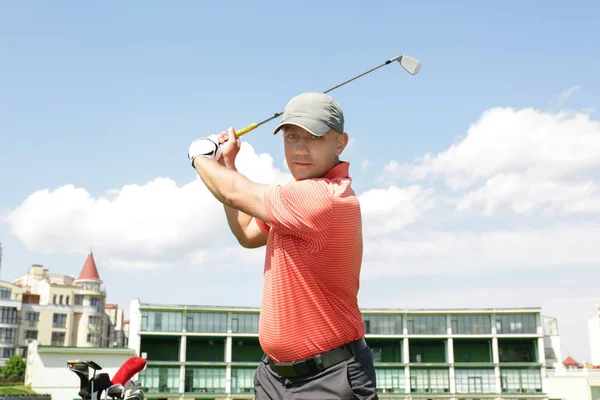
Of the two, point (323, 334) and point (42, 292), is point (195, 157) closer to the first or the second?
point (323, 334)

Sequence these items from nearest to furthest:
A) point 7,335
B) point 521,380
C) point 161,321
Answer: point 161,321
point 521,380
point 7,335

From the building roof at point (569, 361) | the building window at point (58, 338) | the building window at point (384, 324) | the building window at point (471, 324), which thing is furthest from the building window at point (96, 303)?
the building roof at point (569, 361)

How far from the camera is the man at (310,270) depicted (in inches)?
127

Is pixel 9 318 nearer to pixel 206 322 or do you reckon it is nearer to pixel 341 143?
pixel 206 322

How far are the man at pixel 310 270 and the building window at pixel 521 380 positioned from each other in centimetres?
8361

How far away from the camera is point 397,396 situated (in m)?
78.7

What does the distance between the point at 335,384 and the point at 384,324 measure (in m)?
80.7

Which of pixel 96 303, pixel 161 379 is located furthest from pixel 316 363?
pixel 96 303

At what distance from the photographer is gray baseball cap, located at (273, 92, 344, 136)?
3.33 metres

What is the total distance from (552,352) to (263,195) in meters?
96.7

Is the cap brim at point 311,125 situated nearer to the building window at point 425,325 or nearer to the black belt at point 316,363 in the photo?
the black belt at point 316,363

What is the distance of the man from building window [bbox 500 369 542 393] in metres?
83.6

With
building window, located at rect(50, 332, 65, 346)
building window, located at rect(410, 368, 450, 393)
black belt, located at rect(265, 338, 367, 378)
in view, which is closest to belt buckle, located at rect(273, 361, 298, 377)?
black belt, located at rect(265, 338, 367, 378)

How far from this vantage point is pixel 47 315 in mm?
97812
